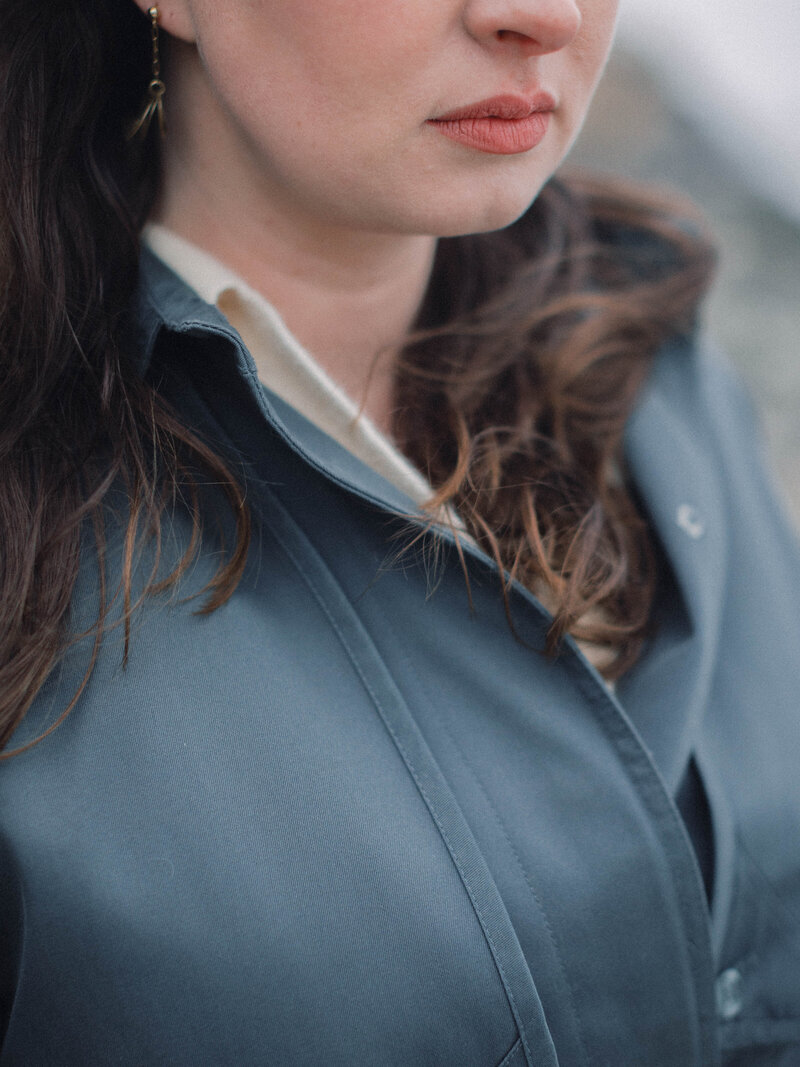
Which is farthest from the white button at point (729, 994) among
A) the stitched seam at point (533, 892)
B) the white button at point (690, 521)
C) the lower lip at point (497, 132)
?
the lower lip at point (497, 132)

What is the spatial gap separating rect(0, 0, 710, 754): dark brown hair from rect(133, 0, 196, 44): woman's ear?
85mm

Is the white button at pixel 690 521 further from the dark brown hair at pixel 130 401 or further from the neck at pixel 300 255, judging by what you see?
the neck at pixel 300 255

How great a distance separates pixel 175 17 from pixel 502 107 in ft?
1.10

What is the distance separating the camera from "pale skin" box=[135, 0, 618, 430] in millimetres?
737

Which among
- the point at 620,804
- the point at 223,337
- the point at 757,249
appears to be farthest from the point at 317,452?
the point at 757,249

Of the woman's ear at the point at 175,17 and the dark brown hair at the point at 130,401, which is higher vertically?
the woman's ear at the point at 175,17

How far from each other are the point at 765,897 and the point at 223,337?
836mm

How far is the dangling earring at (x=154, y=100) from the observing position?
885 mm

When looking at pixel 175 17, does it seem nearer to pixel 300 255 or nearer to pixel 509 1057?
pixel 300 255

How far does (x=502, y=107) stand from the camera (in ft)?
2.63

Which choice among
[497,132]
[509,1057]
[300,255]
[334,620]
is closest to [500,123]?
[497,132]

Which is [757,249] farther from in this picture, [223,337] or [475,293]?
[223,337]

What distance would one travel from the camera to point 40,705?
73 cm

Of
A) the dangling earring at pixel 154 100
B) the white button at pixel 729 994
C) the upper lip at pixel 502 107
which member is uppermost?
the dangling earring at pixel 154 100
